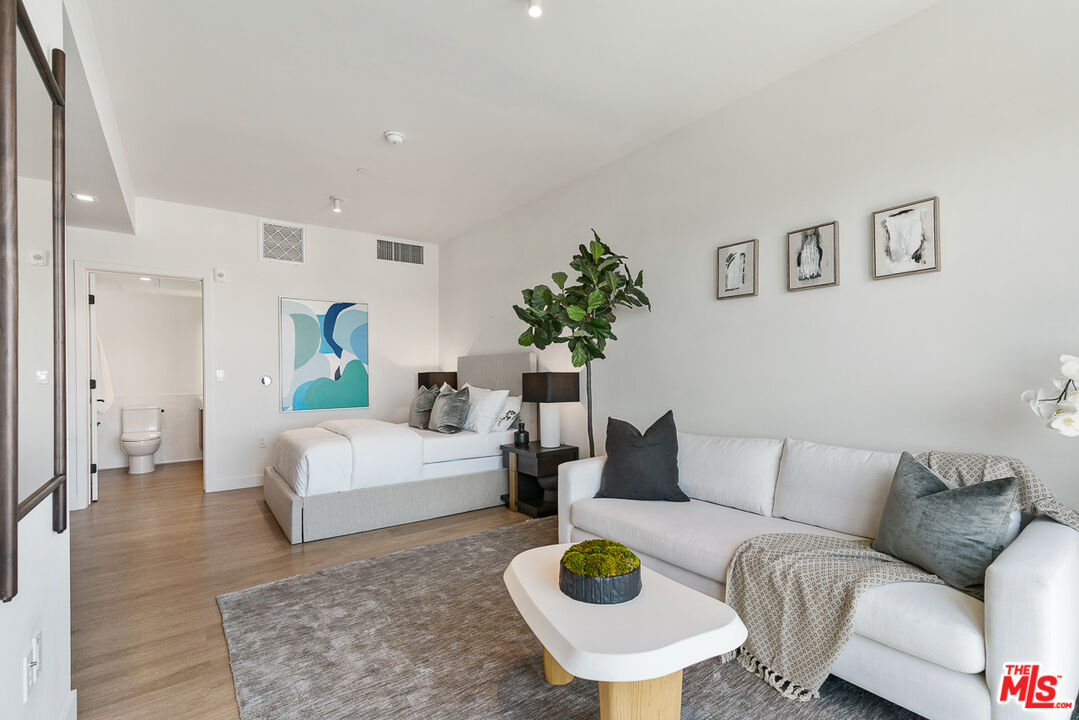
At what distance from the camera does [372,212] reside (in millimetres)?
5230

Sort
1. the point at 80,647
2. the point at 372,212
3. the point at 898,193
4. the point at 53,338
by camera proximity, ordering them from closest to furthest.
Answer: the point at 53,338, the point at 80,647, the point at 898,193, the point at 372,212

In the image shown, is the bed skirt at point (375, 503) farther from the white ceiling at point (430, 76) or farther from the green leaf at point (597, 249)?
the white ceiling at point (430, 76)

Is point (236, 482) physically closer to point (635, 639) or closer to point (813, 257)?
point (635, 639)

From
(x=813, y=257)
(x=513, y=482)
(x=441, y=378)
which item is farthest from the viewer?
(x=441, y=378)

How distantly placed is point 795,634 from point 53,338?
266 centimetres

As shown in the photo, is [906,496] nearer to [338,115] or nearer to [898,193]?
[898,193]

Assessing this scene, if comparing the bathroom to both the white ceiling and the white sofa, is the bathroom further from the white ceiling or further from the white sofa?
the white sofa

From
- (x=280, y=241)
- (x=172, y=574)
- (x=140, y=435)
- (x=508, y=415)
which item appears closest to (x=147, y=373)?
(x=140, y=435)

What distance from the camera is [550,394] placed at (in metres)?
4.05

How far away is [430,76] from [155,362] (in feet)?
19.3

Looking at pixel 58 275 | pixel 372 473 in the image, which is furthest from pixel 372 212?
pixel 58 275

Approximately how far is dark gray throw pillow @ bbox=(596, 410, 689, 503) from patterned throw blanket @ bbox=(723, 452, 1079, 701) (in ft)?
2.55

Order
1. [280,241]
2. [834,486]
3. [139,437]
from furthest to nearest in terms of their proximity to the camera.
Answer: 1. [139,437]
2. [280,241]
3. [834,486]

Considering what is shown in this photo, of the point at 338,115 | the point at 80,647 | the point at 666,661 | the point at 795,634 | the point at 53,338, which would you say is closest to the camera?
the point at 666,661
